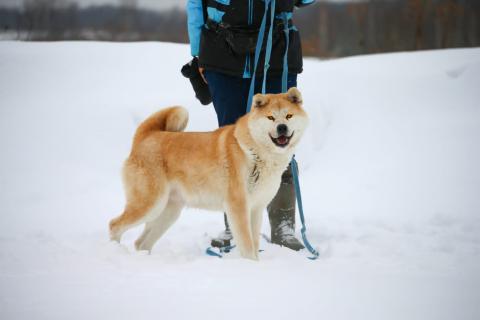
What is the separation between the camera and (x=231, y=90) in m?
2.90

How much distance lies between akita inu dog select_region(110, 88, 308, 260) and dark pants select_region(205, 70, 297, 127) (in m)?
0.22

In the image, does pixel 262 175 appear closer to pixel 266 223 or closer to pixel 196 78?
pixel 196 78

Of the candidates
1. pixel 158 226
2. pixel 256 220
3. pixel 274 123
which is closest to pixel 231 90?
pixel 274 123

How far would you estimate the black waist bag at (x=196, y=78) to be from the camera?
10.0 ft

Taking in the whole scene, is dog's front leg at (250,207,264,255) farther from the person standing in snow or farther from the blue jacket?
the blue jacket

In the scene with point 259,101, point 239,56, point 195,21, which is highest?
point 195,21

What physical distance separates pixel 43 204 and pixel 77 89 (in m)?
3.10

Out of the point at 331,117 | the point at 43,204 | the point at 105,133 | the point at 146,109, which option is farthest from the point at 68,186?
the point at 331,117

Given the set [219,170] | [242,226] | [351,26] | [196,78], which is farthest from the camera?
[351,26]

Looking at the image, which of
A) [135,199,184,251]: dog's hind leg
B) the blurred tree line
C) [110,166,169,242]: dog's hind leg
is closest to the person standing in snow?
[135,199,184,251]: dog's hind leg

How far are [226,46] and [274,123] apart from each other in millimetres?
622

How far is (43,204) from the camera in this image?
13.9 feet

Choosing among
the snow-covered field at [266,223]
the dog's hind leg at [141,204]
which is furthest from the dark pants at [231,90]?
the snow-covered field at [266,223]

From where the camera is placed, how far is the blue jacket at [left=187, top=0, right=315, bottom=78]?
107 inches
